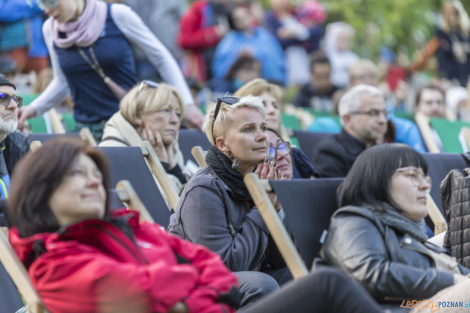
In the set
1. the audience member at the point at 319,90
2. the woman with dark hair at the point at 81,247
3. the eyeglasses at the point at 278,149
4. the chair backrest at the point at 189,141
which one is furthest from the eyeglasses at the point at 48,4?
the audience member at the point at 319,90

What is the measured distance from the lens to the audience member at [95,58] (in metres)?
6.33

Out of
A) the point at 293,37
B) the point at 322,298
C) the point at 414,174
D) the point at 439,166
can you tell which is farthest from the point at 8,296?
the point at 293,37

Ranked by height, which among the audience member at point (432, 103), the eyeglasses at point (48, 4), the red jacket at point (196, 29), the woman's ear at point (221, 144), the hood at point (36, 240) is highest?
the eyeglasses at point (48, 4)

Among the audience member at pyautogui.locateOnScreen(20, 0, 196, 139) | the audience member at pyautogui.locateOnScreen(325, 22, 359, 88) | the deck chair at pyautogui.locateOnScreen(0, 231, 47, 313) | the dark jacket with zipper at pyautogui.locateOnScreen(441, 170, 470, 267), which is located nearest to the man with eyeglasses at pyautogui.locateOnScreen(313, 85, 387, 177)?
the audience member at pyautogui.locateOnScreen(20, 0, 196, 139)

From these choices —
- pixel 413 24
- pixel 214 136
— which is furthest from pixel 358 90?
pixel 413 24

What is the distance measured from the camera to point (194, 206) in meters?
4.37

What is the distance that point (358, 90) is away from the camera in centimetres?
708

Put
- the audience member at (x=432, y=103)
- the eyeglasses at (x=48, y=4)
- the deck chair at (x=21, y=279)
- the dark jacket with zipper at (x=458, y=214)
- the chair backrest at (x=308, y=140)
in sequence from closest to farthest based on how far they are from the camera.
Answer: the deck chair at (x=21, y=279), the dark jacket with zipper at (x=458, y=214), the eyeglasses at (x=48, y=4), the chair backrest at (x=308, y=140), the audience member at (x=432, y=103)

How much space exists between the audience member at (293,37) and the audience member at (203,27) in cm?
108

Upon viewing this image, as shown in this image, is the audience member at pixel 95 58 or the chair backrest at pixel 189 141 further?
the chair backrest at pixel 189 141

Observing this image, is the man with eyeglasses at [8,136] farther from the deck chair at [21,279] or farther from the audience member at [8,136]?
the deck chair at [21,279]

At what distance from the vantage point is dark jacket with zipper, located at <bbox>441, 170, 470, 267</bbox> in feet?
15.2

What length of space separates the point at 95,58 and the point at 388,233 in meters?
3.11

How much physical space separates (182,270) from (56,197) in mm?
546
